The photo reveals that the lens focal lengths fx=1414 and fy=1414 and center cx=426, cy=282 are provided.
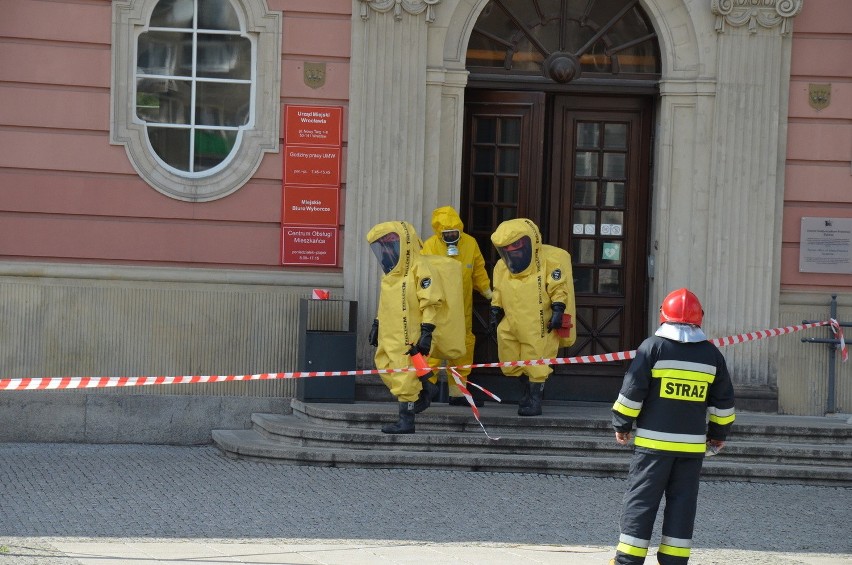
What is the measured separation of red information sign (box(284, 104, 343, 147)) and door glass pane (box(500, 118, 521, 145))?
1.55m

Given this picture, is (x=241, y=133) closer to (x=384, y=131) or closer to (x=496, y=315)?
(x=384, y=131)

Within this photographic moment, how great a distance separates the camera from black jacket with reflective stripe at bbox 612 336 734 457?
753 centimetres

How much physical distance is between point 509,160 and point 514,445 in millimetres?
3045

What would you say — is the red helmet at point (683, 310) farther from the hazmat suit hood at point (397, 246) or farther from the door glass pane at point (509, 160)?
the door glass pane at point (509, 160)

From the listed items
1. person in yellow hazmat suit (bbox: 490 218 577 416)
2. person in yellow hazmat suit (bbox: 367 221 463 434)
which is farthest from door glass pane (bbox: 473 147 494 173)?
person in yellow hazmat suit (bbox: 367 221 463 434)

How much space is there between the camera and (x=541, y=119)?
12961 mm

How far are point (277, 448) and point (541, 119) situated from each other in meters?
3.98

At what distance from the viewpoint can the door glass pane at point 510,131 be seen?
13.0 metres

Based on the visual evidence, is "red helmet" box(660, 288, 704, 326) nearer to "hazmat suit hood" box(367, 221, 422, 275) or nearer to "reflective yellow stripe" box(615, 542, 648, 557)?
"reflective yellow stripe" box(615, 542, 648, 557)

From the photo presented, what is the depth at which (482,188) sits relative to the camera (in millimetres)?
13117

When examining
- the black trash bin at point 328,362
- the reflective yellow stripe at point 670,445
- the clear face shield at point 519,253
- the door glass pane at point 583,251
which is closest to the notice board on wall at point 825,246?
the door glass pane at point 583,251

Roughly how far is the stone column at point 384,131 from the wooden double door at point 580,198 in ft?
2.49

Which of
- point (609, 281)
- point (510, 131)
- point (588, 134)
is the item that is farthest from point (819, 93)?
point (510, 131)

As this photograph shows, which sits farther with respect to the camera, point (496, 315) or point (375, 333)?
point (496, 315)
